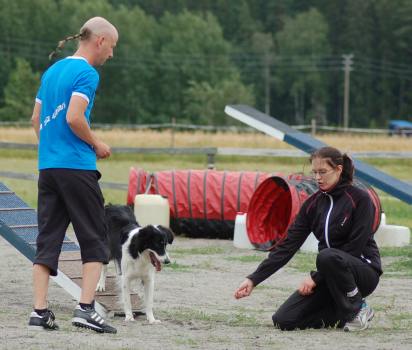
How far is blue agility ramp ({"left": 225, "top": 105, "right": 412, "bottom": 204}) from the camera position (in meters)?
10.9

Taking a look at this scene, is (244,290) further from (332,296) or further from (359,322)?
(359,322)

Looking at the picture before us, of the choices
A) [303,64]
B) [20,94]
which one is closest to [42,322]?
[20,94]

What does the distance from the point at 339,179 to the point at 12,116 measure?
74.9 m

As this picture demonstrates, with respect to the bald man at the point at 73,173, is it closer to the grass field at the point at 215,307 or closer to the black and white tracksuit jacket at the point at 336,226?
the grass field at the point at 215,307

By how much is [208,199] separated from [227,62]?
266 ft

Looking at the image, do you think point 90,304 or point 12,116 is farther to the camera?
point 12,116

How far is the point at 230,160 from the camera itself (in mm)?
32344

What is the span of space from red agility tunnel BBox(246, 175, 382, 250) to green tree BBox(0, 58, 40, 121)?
224 ft

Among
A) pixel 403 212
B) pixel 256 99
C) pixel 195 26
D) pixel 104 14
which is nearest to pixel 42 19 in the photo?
pixel 104 14

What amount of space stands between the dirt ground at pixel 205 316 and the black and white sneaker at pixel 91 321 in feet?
0.17

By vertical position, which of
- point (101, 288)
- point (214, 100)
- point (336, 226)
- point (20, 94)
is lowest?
point (214, 100)

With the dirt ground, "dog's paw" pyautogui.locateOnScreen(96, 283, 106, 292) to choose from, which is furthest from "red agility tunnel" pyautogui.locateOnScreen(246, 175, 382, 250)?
"dog's paw" pyautogui.locateOnScreen(96, 283, 106, 292)

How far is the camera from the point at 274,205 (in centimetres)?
1277

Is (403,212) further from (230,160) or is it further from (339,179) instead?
(230,160)
